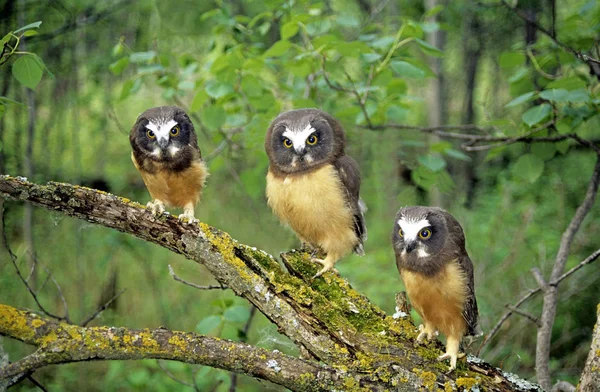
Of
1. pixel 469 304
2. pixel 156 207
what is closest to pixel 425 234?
pixel 469 304

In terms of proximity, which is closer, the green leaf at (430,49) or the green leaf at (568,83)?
the green leaf at (568,83)

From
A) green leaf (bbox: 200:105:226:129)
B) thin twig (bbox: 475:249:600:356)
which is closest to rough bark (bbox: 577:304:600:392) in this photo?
thin twig (bbox: 475:249:600:356)

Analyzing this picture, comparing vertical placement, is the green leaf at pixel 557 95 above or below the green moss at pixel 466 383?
above

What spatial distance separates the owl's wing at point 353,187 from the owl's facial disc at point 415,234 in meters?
0.66

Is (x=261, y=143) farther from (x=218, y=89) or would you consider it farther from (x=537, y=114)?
(x=537, y=114)

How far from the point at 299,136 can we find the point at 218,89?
990mm

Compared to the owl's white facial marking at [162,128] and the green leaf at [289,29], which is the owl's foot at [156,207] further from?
the green leaf at [289,29]

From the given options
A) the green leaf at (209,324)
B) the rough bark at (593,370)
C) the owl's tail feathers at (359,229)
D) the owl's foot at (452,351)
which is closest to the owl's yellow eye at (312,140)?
the owl's tail feathers at (359,229)

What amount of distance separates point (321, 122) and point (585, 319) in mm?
5898

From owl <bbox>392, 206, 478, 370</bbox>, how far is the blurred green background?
3.71ft

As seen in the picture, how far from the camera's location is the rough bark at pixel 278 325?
8.79ft

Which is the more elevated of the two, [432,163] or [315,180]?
[432,163]

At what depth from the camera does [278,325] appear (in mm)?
3154

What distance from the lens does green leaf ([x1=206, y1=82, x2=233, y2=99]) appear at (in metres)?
4.40
